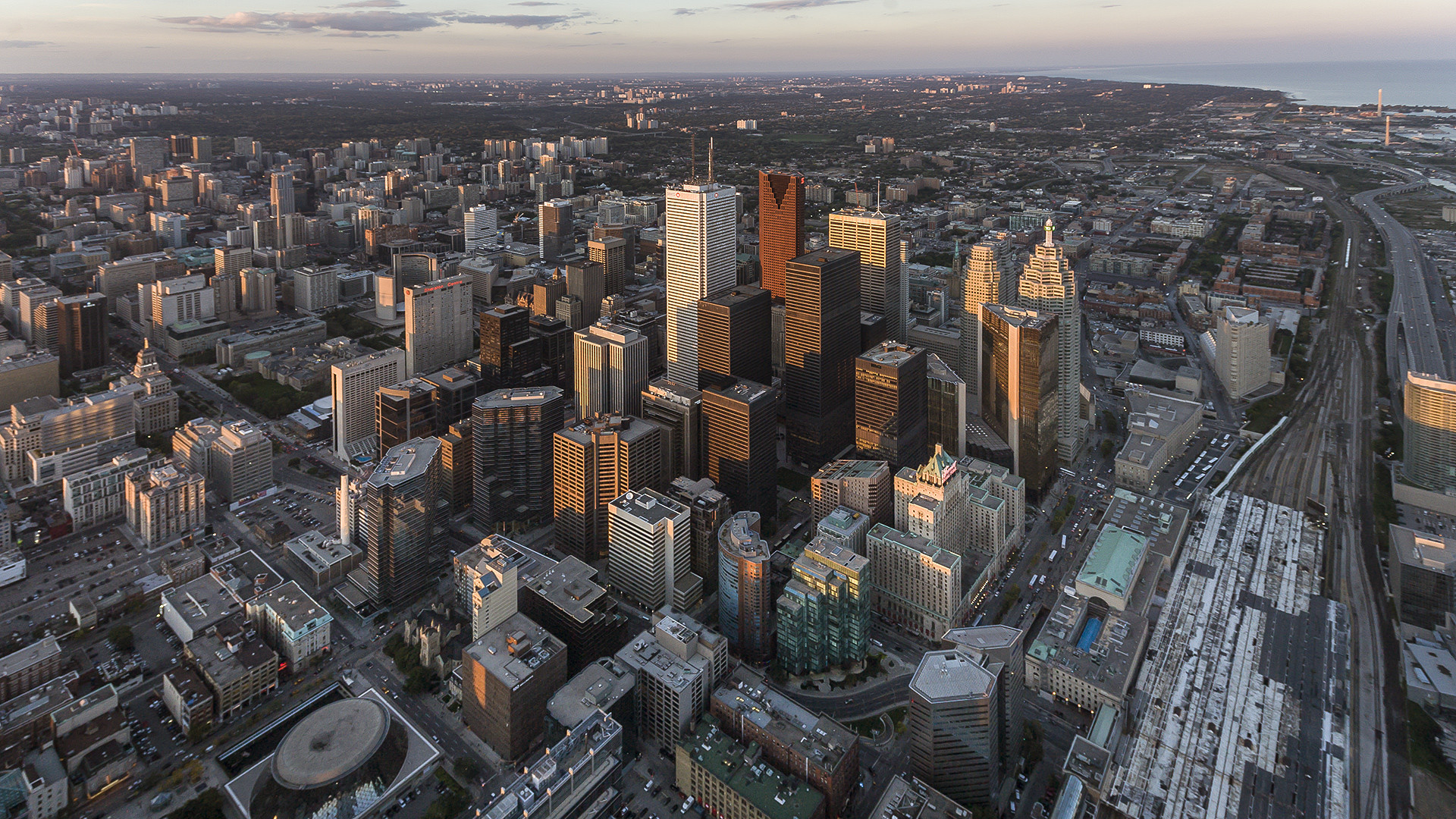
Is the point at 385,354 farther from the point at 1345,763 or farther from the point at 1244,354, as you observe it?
the point at 1244,354

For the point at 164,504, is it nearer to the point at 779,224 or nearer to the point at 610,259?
the point at 779,224

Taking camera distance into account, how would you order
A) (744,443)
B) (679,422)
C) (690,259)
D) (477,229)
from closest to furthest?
(744,443), (679,422), (690,259), (477,229)

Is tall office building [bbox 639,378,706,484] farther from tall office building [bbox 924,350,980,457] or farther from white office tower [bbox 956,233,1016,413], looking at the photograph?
white office tower [bbox 956,233,1016,413]

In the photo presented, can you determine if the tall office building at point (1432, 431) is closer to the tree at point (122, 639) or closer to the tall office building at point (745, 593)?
the tall office building at point (745, 593)

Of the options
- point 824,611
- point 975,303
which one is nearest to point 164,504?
point 824,611

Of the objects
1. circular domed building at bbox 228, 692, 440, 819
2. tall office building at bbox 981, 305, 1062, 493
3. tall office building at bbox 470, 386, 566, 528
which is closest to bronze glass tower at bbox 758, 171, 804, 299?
tall office building at bbox 981, 305, 1062, 493

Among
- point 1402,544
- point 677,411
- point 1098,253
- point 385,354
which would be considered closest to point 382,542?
point 677,411

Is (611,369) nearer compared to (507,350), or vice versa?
(611,369)
